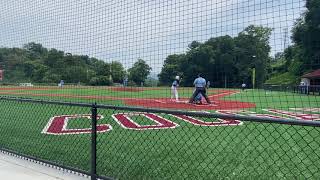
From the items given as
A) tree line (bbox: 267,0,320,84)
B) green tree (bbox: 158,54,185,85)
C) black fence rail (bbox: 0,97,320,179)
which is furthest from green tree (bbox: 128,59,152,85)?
tree line (bbox: 267,0,320,84)

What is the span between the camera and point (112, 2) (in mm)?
6957

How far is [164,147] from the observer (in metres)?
7.23

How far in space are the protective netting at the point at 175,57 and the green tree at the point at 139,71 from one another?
0.06 ft

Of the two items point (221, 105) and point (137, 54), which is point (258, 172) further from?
point (221, 105)

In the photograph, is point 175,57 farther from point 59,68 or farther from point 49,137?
point 49,137

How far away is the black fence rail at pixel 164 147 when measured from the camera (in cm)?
548

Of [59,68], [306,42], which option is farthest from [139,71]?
[306,42]

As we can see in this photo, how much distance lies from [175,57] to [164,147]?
175 cm

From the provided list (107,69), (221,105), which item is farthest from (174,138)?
(221,105)

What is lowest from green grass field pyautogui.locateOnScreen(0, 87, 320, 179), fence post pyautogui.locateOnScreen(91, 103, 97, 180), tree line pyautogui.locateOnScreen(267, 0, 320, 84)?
green grass field pyautogui.locateOnScreen(0, 87, 320, 179)

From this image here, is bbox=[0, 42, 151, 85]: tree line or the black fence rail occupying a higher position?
bbox=[0, 42, 151, 85]: tree line

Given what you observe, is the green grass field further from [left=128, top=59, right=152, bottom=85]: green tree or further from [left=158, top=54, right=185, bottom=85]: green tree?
[left=128, top=59, right=152, bottom=85]: green tree

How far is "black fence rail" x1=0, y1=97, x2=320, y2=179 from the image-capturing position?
18.0 feet

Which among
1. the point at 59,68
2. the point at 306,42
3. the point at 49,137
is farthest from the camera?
the point at 59,68
